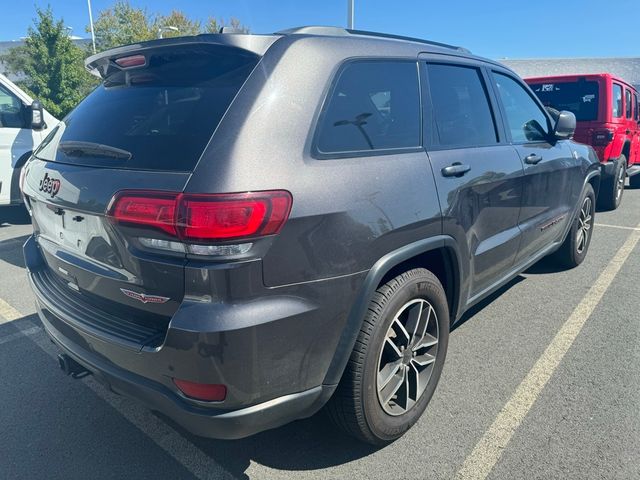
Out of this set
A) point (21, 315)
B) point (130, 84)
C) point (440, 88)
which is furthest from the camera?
point (21, 315)

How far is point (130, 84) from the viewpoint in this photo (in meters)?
2.30

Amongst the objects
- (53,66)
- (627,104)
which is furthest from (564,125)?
(53,66)

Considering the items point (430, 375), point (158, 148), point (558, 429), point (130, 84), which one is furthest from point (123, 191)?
point (558, 429)

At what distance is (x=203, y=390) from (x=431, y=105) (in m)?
1.84

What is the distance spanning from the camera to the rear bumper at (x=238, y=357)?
167 cm

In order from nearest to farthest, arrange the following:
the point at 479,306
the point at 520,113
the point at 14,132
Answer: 1. the point at 520,113
2. the point at 479,306
3. the point at 14,132

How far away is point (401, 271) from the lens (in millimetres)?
2342

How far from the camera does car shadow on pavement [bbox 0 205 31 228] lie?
709 cm

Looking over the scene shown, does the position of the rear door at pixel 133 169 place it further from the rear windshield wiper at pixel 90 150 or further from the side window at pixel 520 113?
the side window at pixel 520 113

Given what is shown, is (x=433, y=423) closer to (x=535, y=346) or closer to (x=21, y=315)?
(x=535, y=346)

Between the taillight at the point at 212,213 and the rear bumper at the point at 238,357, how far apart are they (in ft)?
0.78

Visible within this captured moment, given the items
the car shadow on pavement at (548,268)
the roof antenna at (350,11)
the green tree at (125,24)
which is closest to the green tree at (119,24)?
the green tree at (125,24)

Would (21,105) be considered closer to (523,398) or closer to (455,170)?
(455,170)

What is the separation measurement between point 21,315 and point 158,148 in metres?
2.83
